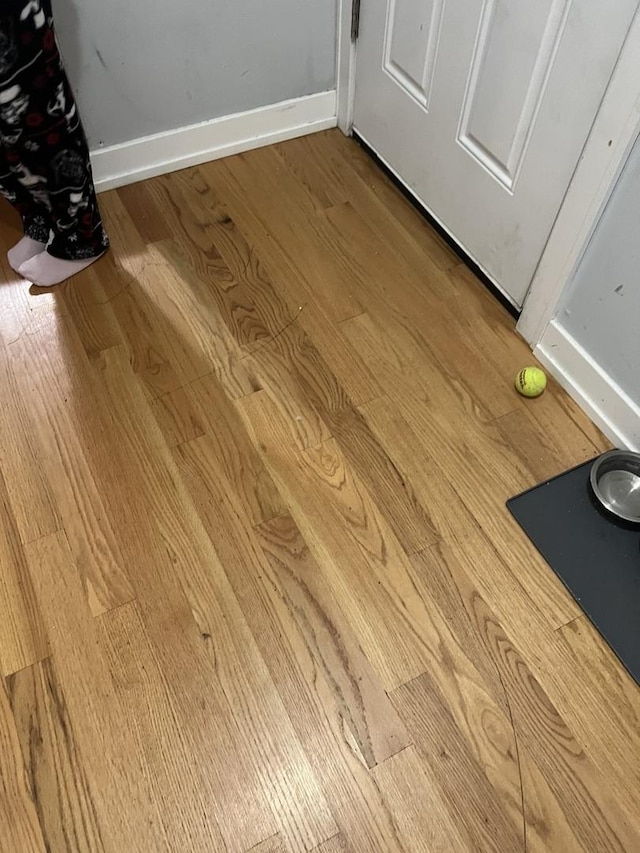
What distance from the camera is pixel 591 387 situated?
135 centimetres

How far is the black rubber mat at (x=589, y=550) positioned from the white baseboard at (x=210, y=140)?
47.5 inches

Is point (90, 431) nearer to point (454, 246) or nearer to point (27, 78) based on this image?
point (27, 78)

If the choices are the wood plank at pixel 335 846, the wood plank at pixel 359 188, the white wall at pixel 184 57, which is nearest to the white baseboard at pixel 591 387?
the wood plank at pixel 359 188

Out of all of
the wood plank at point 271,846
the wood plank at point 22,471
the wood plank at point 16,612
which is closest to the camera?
the wood plank at point 271,846

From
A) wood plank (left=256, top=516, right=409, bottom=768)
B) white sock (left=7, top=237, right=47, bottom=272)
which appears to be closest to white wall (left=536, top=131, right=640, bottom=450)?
wood plank (left=256, top=516, right=409, bottom=768)

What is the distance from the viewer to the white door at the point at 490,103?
113 cm

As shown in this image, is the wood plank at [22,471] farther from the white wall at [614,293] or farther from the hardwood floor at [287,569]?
the white wall at [614,293]

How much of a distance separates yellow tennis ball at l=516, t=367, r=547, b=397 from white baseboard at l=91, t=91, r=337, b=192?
0.98 m

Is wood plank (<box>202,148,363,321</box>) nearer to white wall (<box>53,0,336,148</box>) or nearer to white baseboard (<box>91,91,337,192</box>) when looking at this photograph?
white baseboard (<box>91,91,337,192</box>)

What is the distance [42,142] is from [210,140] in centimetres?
58

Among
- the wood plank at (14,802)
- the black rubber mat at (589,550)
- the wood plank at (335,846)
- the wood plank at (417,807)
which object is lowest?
the wood plank at (14,802)

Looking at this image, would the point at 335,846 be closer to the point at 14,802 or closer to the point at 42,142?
the point at 14,802

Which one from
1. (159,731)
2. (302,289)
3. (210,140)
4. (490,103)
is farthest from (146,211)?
(159,731)

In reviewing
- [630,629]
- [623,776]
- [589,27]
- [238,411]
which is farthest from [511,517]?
[589,27]
